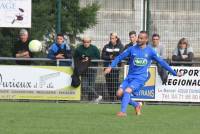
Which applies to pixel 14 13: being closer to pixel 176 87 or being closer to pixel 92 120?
pixel 176 87

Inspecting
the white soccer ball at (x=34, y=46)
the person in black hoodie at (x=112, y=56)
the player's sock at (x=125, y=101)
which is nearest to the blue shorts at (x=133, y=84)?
the player's sock at (x=125, y=101)

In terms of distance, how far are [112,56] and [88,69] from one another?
779mm

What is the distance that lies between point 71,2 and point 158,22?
3.06 metres

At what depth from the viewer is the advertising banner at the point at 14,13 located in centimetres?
1911

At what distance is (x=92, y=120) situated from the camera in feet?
42.5

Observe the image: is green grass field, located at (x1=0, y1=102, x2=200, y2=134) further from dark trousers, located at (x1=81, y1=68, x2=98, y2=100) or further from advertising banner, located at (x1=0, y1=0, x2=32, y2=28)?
advertising banner, located at (x1=0, y1=0, x2=32, y2=28)

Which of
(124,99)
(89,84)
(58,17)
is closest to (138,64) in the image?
(124,99)

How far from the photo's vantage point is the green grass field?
11250 mm

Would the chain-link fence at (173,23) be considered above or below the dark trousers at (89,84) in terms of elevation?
above

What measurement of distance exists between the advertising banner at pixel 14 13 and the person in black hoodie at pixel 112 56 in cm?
268

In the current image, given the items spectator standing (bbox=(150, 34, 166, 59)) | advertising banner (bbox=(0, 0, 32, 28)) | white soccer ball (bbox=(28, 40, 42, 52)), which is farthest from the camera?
advertising banner (bbox=(0, 0, 32, 28))

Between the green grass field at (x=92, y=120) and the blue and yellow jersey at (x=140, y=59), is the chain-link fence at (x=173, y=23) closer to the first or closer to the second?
the green grass field at (x=92, y=120)

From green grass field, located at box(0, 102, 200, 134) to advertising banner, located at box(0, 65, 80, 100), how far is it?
159 cm

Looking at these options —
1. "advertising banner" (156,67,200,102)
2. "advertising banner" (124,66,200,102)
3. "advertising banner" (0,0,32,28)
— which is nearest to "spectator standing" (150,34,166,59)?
"advertising banner" (124,66,200,102)
